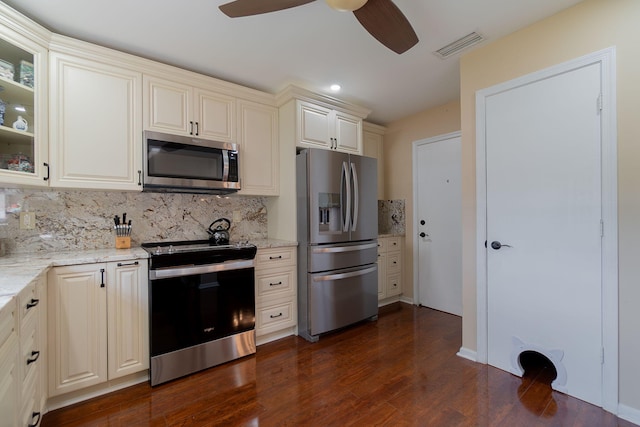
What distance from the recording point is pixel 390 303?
3.83m

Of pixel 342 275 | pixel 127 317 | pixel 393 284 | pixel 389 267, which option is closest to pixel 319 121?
pixel 342 275

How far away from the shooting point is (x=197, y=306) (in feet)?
7.16

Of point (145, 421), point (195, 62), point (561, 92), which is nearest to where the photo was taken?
point (145, 421)

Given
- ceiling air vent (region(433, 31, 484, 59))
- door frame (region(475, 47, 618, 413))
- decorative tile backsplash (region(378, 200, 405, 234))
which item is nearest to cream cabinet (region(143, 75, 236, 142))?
ceiling air vent (region(433, 31, 484, 59))

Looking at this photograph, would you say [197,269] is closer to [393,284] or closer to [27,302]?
[27,302]

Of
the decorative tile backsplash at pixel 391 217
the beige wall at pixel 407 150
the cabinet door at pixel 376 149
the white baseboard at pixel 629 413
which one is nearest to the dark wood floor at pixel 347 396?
the white baseboard at pixel 629 413

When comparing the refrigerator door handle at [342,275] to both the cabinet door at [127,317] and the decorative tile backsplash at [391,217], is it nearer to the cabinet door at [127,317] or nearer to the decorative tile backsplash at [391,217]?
the decorative tile backsplash at [391,217]

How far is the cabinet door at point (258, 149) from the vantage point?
2.78 metres

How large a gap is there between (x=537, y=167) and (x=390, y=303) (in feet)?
8.10

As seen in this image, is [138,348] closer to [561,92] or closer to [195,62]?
[195,62]

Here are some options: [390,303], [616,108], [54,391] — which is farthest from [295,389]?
[616,108]

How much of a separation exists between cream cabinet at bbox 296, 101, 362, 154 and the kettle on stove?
44.2 inches

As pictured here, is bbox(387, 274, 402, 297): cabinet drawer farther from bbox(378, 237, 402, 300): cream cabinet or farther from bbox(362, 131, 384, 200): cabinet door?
bbox(362, 131, 384, 200): cabinet door

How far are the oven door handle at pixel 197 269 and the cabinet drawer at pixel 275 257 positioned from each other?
0.16m
